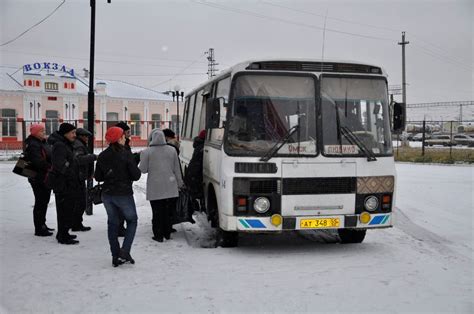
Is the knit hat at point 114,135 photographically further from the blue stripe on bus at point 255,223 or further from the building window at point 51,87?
the building window at point 51,87

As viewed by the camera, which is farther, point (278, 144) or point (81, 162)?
point (81, 162)

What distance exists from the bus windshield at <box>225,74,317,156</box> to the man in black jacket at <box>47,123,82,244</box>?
2556 mm

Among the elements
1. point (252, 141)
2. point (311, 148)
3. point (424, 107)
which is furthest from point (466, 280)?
point (424, 107)

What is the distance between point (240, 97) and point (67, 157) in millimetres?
2895

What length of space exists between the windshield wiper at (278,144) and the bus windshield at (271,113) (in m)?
0.03

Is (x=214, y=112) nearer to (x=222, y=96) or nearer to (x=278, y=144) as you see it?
(x=222, y=96)

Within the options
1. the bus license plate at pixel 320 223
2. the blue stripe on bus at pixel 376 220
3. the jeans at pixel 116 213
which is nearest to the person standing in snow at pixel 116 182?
the jeans at pixel 116 213

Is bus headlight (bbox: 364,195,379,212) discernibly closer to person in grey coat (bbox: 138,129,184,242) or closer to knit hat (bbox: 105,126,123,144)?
person in grey coat (bbox: 138,129,184,242)

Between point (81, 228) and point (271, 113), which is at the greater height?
point (271, 113)

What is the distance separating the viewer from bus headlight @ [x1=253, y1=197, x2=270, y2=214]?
23.7 ft

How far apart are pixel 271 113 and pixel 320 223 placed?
5.80 feet

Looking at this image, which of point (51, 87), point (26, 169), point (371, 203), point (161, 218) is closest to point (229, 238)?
point (161, 218)

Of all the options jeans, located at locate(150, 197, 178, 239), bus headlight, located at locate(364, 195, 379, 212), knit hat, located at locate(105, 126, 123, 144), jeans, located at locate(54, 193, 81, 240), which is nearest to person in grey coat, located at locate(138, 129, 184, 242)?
jeans, located at locate(150, 197, 178, 239)

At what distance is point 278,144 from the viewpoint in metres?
7.27
